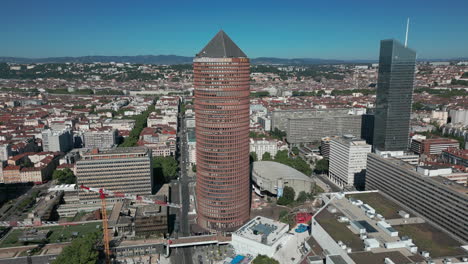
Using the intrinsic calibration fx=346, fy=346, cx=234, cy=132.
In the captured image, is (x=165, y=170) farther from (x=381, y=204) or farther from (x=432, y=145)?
(x=432, y=145)

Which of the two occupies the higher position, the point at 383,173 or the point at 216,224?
the point at 383,173

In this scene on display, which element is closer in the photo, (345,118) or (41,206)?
(41,206)

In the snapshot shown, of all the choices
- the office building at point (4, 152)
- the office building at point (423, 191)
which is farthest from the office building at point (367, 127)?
the office building at point (4, 152)

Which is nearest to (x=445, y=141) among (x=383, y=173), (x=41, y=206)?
(x=383, y=173)

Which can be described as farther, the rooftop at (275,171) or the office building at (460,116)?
the office building at (460,116)

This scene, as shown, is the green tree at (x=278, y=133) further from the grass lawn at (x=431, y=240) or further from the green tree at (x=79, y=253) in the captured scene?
the green tree at (x=79, y=253)

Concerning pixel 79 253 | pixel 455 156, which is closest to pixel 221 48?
pixel 79 253

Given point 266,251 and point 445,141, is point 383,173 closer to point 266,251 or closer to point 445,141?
point 266,251

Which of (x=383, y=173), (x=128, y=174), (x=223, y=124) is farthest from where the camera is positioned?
(x=128, y=174)
